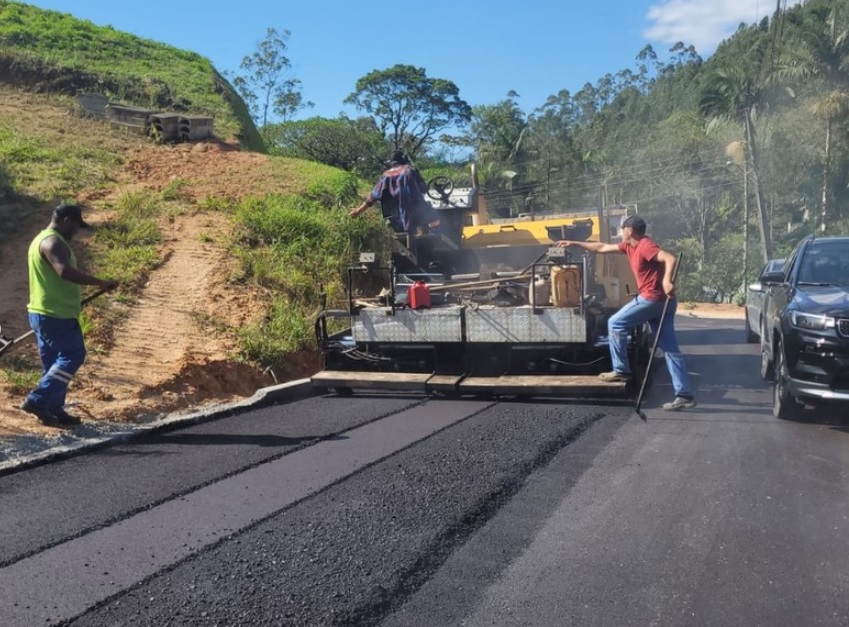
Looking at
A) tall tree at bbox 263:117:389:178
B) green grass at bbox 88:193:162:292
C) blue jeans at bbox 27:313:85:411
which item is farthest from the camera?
tall tree at bbox 263:117:389:178

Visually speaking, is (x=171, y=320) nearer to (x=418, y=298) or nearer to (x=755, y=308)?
(x=418, y=298)

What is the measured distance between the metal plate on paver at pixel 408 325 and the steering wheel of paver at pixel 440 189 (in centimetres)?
216

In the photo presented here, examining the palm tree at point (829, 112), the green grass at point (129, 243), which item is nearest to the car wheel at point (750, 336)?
the green grass at point (129, 243)

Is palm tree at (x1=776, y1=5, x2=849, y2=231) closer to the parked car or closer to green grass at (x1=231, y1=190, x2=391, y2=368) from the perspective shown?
the parked car

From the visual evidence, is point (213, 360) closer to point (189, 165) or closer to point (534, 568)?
point (534, 568)

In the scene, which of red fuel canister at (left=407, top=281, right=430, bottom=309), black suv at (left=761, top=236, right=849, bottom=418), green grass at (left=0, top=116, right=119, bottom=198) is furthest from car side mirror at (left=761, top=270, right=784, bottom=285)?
green grass at (left=0, top=116, right=119, bottom=198)

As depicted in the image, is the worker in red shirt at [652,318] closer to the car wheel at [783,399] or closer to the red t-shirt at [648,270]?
the red t-shirt at [648,270]

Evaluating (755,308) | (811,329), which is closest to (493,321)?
(811,329)

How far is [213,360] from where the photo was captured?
8.99m

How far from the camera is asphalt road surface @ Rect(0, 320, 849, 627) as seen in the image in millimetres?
3516

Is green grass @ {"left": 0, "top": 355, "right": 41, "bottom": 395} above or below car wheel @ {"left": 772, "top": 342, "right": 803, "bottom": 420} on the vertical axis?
above

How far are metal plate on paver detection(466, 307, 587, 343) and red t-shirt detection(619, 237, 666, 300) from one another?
653 millimetres

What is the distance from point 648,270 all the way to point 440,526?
13.4 feet

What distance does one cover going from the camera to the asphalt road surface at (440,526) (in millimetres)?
3516
